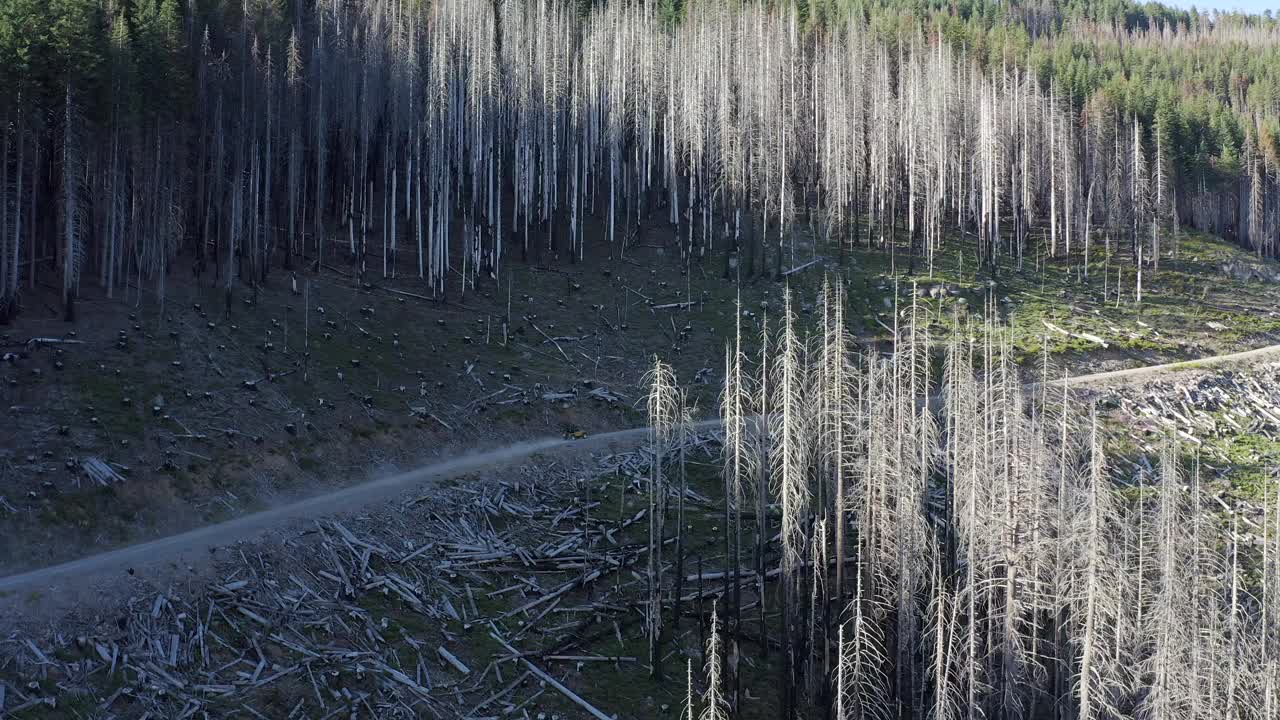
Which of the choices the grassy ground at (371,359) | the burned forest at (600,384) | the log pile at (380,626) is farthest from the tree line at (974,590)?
the grassy ground at (371,359)

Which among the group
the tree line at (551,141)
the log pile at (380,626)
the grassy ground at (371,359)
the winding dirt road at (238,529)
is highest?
the tree line at (551,141)

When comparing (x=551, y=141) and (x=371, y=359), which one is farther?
(x=551, y=141)

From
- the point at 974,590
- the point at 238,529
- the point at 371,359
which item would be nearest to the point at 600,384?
the point at 371,359

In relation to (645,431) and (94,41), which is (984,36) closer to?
(645,431)

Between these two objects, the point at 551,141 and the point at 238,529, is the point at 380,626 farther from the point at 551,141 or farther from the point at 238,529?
the point at 551,141

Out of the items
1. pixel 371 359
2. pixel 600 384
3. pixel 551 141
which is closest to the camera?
pixel 371 359

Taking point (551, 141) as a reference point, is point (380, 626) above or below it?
below

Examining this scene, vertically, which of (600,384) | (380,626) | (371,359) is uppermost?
(371,359)

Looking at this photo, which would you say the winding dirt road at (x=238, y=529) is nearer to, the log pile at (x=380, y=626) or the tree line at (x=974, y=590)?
the log pile at (x=380, y=626)
